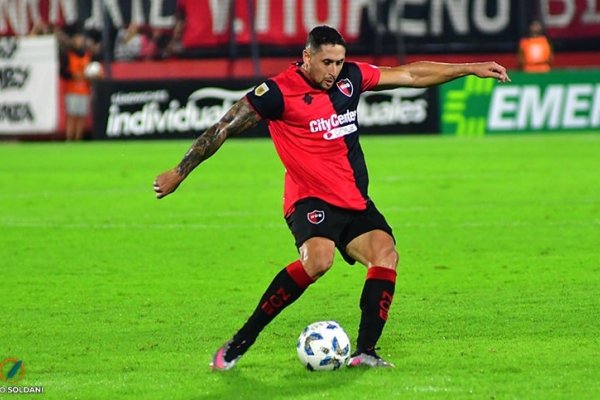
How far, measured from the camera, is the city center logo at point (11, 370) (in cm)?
705

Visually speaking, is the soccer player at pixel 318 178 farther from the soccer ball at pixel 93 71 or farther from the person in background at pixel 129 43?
the person in background at pixel 129 43

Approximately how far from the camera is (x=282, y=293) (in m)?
7.20

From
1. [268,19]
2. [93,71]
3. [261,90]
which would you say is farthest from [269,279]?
[268,19]

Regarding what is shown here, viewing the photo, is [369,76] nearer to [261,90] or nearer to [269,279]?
[261,90]

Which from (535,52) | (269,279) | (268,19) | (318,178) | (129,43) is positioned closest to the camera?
(318,178)

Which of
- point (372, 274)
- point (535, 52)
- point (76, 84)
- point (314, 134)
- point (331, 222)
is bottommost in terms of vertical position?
point (76, 84)

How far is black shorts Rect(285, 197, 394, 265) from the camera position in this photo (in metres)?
7.33

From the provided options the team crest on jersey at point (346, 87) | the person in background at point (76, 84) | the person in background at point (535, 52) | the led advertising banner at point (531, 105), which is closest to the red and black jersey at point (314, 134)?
the team crest on jersey at point (346, 87)

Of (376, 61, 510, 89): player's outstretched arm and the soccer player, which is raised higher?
(376, 61, 510, 89): player's outstretched arm

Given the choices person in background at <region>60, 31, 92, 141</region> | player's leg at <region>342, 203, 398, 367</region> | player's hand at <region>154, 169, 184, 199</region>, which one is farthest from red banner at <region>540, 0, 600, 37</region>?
player's hand at <region>154, 169, 184, 199</region>

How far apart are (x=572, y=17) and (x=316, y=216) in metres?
21.1

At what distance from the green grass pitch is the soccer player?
32 centimetres

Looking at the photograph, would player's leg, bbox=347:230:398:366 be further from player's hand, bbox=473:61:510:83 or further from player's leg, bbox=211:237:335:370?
player's hand, bbox=473:61:510:83

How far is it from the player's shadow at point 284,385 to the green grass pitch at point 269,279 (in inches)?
0.6
